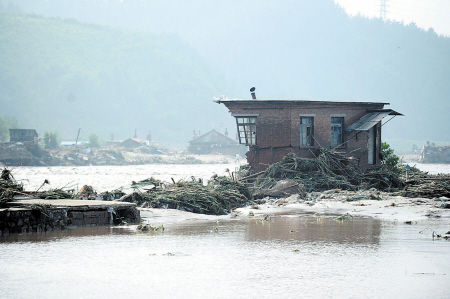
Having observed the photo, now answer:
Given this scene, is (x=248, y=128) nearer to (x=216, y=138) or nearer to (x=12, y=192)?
(x=12, y=192)

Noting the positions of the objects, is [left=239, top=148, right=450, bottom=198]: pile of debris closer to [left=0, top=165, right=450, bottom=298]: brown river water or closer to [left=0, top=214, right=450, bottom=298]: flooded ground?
[left=0, top=165, right=450, bottom=298]: brown river water

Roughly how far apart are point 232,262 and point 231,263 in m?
0.10

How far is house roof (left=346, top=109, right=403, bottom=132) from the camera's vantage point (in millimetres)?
28020

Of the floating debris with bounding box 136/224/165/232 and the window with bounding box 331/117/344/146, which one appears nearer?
the floating debris with bounding box 136/224/165/232

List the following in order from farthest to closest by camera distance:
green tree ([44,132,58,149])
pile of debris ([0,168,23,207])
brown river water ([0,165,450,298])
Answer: green tree ([44,132,58,149]), pile of debris ([0,168,23,207]), brown river water ([0,165,450,298])

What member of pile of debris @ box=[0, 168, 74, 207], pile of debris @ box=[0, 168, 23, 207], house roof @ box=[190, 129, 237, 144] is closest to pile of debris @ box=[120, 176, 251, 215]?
pile of debris @ box=[0, 168, 74, 207]

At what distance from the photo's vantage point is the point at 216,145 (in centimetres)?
10981

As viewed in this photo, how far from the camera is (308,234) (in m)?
13.8

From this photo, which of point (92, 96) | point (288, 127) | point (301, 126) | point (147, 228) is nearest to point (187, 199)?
point (147, 228)

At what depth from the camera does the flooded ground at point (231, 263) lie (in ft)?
27.9

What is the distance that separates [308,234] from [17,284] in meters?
7.16

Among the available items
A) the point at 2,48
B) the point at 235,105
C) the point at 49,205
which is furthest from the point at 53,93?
the point at 49,205

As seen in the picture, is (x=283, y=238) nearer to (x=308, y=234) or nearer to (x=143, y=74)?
(x=308, y=234)

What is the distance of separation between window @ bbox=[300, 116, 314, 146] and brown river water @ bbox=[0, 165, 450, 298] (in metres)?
12.9
